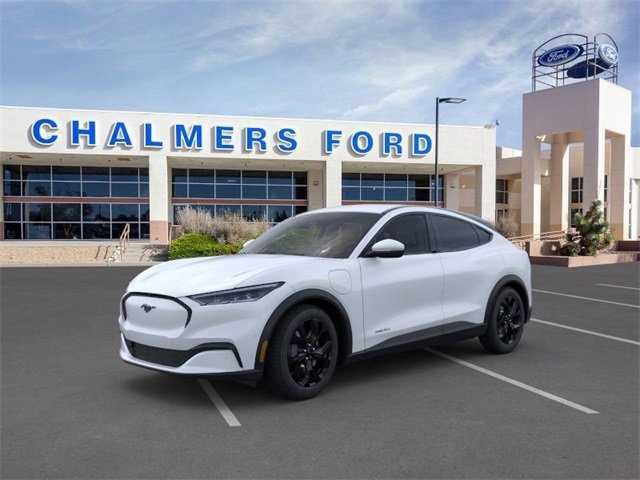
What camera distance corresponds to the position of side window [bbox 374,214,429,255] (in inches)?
225

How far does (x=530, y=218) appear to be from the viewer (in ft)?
108

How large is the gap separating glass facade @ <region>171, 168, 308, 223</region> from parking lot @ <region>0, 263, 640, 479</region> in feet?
94.0

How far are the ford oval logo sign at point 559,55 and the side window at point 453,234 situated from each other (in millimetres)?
29935

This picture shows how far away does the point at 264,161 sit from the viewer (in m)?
32.8

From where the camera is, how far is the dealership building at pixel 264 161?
1180 inches

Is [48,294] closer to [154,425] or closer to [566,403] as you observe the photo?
[154,425]

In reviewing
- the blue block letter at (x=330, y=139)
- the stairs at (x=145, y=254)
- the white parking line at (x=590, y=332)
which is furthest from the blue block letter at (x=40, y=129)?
the white parking line at (x=590, y=332)

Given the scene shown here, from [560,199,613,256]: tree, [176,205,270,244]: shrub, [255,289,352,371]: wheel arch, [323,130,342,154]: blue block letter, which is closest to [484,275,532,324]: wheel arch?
[255,289,352,371]: wheel arch

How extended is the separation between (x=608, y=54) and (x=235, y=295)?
34.5m

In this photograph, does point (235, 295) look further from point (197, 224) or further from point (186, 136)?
point (186, 136)

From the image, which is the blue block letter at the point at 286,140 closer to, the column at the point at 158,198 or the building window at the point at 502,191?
the column at the point at 158,198

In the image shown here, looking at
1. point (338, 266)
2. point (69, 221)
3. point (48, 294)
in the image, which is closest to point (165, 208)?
point (69, 221)

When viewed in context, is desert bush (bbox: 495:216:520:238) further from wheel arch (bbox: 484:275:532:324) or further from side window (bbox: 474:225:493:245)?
side window (bbox: 474:225:493:245)

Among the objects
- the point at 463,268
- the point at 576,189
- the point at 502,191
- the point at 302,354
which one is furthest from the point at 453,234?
the point at 576,189
